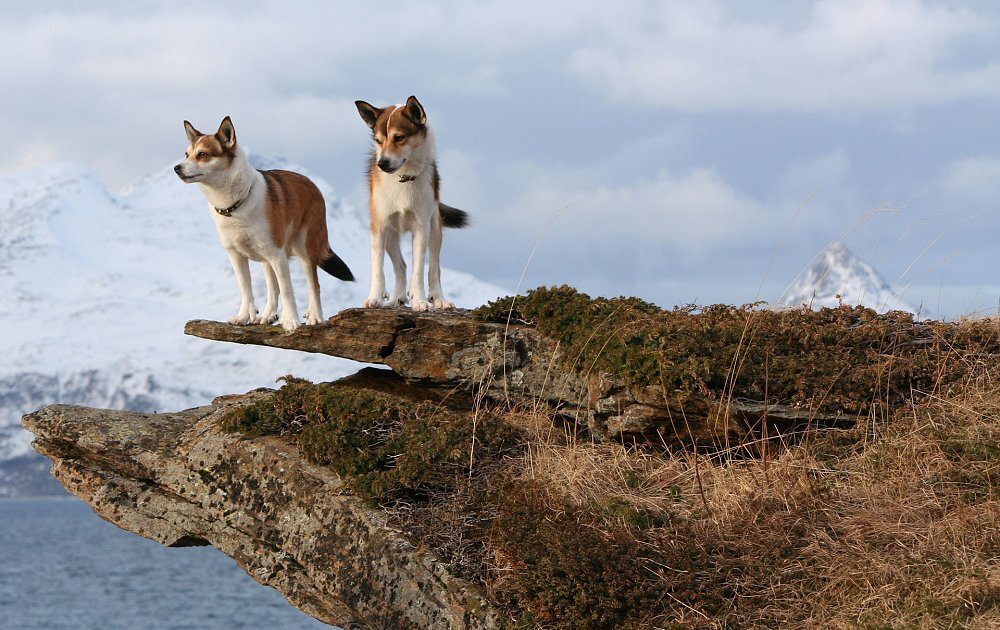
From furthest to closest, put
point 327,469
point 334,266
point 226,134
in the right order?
point 334,266
point 226,134
point 327,469

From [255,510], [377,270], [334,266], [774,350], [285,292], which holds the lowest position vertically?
[255,510]

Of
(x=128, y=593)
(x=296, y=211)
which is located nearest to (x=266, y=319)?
(x=296, y=211)

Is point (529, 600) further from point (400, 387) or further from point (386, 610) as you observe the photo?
point (400, 387)

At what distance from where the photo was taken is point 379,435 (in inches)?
358

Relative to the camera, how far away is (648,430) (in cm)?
902

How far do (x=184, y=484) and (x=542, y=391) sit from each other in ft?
12.0

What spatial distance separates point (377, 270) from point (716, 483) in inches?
186

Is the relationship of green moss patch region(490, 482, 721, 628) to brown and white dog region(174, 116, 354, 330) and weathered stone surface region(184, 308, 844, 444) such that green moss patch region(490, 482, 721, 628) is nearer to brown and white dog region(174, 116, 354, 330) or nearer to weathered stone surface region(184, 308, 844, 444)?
weathered stone surface region(184, 308, 844, 444)

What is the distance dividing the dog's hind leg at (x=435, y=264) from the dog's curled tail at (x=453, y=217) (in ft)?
1.61

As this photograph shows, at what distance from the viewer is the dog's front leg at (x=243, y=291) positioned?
11445 millimetres

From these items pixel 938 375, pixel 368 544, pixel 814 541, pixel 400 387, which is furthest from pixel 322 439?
pixel 938 375

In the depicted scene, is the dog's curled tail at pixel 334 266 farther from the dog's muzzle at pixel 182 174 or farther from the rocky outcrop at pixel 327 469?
the dog's muzzle at pixel 182 174

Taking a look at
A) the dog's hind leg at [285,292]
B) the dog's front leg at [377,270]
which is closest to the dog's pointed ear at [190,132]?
the dog's hind leg at [285,292]

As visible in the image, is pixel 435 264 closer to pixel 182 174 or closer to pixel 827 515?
pixel 182 174
